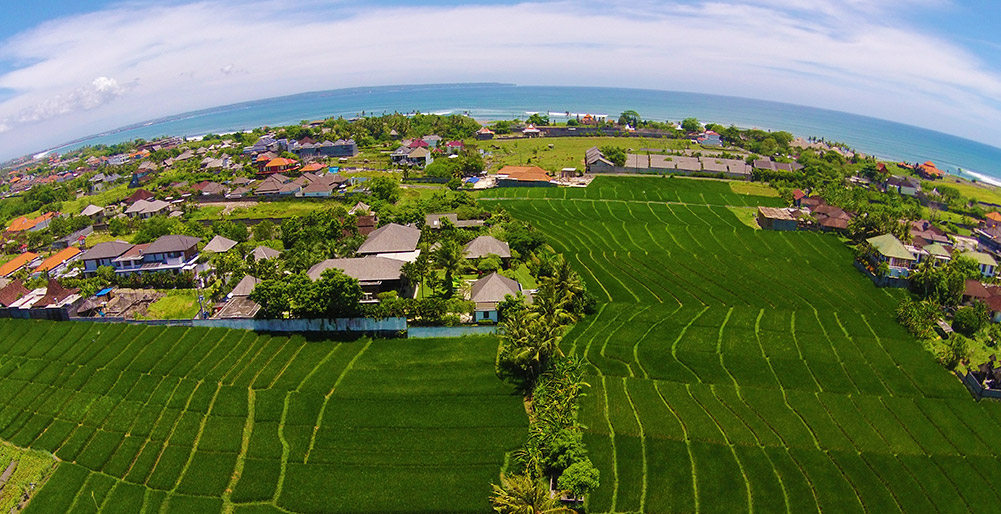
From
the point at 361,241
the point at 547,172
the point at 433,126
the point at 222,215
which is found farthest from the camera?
the point at 433,126

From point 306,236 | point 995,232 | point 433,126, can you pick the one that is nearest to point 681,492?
point 306,236

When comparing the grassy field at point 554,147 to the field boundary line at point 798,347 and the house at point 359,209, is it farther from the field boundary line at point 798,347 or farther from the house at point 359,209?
the field boundary line at point 798,347

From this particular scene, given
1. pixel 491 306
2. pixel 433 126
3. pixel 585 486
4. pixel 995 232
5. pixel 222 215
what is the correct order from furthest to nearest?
pixel 433 126 → pixel 222 215 → pixel 995 232 → pixel 491 306 → pixel 585 486

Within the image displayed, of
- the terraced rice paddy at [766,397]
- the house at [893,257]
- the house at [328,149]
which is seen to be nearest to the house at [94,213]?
the house at [328,149]

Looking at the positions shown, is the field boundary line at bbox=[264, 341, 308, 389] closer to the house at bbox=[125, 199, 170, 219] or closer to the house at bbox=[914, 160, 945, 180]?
the house at bbox=[125, 199, 170, 219]

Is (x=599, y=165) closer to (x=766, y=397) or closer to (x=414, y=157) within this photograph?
(x=414, y=157)

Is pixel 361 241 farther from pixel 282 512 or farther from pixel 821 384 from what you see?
pixel 821 384

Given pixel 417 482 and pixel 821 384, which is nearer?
pixel 417 482
